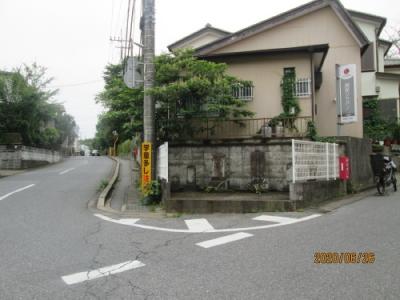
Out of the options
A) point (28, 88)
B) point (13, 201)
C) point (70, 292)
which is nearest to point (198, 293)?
point (70, 292)

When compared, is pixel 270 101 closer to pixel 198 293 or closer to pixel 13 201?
pixel 13 201

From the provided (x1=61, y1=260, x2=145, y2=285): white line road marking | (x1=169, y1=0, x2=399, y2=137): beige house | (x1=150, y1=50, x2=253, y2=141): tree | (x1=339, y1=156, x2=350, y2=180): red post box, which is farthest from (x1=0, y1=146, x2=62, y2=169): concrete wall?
(x1=61, y1=260, x2=145, y2=285): white line road marking

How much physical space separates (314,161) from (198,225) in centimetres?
436

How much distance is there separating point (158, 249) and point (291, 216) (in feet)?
11.8

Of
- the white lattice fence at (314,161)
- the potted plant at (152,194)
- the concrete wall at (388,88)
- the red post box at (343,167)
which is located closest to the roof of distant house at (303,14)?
the concrete wall at (388,88)

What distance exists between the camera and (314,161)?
927 cm

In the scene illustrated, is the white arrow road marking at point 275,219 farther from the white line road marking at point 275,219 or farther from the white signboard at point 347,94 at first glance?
the white signboard at point 347,94

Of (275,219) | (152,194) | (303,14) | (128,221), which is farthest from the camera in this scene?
(303,14)

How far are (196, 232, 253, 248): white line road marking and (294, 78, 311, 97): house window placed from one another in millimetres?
8760

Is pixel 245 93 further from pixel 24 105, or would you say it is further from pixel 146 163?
pixel 24 105

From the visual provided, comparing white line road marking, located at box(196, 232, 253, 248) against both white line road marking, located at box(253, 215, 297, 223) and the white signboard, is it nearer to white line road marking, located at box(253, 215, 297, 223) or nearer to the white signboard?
white line road marking, located at box(253, 215, 297, 223)

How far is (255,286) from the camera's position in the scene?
3.53 meters

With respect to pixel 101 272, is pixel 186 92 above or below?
above

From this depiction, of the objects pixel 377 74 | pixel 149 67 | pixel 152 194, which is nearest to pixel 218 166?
pixel 152 194
